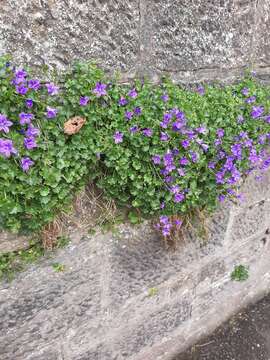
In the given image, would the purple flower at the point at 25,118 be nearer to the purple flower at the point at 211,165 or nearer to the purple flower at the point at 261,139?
the purple flower at the point at 211,165

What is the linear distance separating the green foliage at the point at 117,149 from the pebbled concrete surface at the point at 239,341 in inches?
47.6

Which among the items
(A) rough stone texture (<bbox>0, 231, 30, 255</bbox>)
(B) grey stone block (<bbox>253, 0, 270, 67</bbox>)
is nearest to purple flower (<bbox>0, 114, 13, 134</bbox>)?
(A) rough stone texture (<bbox>0, 231, 30, 255</bbox>)

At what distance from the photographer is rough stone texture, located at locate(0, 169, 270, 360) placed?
1.47 metres

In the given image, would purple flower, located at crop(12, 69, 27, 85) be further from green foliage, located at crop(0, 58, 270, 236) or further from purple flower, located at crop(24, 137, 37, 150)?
purple flower, located at crop(24, 137, 37, 150)

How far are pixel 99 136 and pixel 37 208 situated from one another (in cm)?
35

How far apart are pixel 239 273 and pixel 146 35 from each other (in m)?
1.74

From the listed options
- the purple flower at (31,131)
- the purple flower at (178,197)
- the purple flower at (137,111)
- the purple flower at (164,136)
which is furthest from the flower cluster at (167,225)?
the purple flower at (31,131)

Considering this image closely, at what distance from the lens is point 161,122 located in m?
1.41

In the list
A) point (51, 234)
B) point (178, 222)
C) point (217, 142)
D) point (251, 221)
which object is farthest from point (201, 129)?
point (251, 221)

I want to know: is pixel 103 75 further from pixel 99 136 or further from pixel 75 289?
pixel 75 289

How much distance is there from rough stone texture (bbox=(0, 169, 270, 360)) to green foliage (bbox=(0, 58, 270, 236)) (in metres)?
0.27

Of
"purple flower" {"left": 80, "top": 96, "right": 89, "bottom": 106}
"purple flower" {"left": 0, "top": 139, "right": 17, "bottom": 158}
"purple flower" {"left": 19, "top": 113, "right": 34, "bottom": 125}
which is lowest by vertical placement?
"purple flower" {"left": 0, "top": 139, "right": 17, "bottom": 158}

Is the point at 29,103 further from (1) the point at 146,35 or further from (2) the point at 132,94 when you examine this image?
(1) the point at 146,35

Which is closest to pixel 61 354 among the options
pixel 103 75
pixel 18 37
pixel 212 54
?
pixel 103 75
